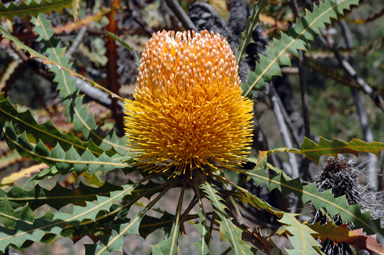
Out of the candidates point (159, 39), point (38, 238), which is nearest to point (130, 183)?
point (38, 238)

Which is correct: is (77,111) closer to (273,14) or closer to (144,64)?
(144,64)

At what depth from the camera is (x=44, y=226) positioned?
88cm

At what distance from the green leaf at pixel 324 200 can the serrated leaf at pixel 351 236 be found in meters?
0.03

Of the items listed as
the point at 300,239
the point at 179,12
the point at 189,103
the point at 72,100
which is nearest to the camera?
the point at 300,239

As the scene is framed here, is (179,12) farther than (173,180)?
Yes

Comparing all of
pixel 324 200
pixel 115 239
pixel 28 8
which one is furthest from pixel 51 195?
pixel 324 200

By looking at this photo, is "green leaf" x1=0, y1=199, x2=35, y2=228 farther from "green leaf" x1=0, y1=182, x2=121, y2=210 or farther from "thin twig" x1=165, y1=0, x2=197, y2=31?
"thin twig" x1=165, y1=0, x2=197, y2=31

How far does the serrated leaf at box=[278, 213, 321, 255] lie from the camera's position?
815mm

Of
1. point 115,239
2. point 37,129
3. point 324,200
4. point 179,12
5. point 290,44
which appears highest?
point 179,12

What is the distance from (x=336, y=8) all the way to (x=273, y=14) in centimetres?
117

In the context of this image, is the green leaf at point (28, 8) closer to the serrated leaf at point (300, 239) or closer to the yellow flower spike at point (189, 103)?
the yellow flower spike at point (189, 103)

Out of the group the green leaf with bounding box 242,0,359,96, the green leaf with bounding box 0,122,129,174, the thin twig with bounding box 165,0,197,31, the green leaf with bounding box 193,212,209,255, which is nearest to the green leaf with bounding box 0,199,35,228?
the green leaf with bounding box 0,122,129,174

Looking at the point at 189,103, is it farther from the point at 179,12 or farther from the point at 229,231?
the point at 179,12

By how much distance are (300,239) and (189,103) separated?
0.40 m
